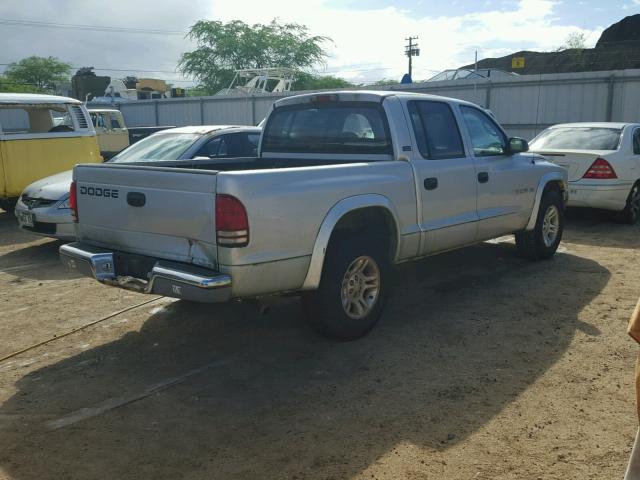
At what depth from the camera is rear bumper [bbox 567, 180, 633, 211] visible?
923 centimetres

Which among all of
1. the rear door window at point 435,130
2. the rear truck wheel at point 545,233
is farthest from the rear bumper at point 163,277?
the rear truck wheel at point 545,233

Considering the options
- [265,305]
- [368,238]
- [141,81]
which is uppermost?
[141,81]

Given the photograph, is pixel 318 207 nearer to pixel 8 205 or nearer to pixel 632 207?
pixel 632 207

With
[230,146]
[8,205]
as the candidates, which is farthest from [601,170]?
[8,205]

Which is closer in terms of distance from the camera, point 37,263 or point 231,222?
point 231,222

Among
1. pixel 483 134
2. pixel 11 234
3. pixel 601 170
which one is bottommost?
pixel 11 234

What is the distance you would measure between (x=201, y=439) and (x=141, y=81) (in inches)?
1283

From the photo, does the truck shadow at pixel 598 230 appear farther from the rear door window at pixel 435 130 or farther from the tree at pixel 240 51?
the tree at pixel 240 51

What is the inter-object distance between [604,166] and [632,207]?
100 centimetres

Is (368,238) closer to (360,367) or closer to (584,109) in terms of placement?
(360,367)

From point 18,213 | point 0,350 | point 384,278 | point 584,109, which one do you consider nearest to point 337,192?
point 384,278

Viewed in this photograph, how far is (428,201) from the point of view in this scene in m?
5.15

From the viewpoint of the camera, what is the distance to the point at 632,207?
969 centimetres

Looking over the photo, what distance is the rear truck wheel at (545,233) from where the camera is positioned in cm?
701
